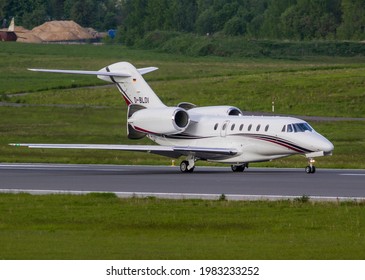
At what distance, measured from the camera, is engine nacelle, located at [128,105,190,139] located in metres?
42.4

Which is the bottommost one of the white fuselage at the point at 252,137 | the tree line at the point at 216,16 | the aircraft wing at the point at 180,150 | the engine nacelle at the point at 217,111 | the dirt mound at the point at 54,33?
the dirt mound at the point at 54,33

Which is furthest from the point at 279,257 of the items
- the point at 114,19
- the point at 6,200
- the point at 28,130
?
the point at 114,19

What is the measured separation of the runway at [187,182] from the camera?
105ft

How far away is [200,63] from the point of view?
110062 mm

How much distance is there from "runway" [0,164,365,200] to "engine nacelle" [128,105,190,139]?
1558 millimetres

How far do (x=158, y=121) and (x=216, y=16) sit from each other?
382 ft

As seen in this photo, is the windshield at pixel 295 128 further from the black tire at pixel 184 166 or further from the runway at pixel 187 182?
the black tire at pixel 184 166

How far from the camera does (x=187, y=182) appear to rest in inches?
1442

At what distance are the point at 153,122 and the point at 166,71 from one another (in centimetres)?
5685

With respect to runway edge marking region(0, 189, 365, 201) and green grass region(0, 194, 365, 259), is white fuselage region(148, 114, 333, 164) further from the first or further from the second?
green grass region(0, 194, 365, 259)

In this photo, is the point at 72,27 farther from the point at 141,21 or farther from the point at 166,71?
the point at 166,71

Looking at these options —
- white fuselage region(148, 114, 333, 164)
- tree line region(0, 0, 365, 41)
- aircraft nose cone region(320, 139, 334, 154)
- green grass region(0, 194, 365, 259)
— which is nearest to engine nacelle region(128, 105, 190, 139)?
white fuselage region(148, 114, 333, 164)

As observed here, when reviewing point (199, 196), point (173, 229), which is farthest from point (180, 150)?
point (173, 229)

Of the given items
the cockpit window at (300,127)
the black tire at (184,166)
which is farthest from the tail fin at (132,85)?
the cockpit window at (300,127)
